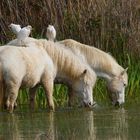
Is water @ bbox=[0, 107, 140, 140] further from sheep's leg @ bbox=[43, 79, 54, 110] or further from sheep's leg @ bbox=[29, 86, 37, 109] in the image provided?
sheep's leg @ bbox=[29, 86, 37, 109]

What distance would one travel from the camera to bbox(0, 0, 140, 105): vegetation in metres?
15.0

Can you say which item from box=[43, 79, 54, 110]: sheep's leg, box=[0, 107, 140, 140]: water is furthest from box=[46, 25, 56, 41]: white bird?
box=[0, 107, 140, 140]: water

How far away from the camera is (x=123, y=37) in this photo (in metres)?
15.1

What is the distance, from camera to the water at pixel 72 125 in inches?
319

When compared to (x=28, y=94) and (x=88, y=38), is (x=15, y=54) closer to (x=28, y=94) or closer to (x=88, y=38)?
(x=28, y=94)

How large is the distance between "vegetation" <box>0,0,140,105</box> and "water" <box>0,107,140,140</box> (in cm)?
304

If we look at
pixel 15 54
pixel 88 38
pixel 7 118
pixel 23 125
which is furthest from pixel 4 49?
pixel 88 38

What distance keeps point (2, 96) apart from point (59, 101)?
2556 millimetres

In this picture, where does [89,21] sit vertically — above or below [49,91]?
above

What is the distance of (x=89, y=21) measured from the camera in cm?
1490

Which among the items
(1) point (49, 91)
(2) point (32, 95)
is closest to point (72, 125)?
(1) point (49, 91)

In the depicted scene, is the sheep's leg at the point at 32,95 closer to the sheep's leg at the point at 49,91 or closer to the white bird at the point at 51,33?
the sheep's leg at the point at 49,91

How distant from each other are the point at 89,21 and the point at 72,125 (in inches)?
229

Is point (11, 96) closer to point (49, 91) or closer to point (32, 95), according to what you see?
point (49, 91)
